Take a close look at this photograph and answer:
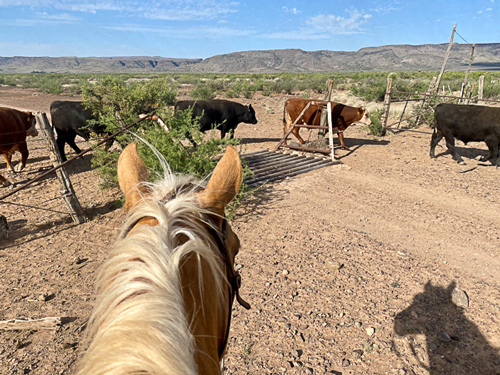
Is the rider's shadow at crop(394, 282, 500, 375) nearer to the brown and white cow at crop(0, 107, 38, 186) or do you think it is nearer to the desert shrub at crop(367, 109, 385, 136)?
the brown and white cow at crop(0, 107, 38, 186)

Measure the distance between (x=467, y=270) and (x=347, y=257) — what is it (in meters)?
1.59

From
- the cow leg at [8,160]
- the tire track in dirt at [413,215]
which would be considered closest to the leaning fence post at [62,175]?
the cow leg at [8,160]

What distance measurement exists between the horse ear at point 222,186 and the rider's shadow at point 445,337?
2.68 metres

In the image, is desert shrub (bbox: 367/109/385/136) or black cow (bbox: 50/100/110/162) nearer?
black cow (bbox: 50/100/110/162)

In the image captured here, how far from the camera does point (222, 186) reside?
1.32 meters

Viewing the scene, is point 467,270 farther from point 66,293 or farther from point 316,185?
point 66,293

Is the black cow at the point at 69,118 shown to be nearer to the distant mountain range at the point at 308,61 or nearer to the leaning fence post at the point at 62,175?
the leaning fence post at the point at 62,175

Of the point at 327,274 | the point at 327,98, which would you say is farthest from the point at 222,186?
the point at 327,98

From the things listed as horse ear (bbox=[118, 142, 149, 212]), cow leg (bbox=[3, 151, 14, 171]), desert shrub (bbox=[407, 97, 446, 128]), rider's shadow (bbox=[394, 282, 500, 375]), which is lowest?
rider's shadow (bbox=[394, 282, 500, 375])

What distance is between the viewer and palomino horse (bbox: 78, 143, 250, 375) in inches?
25.3

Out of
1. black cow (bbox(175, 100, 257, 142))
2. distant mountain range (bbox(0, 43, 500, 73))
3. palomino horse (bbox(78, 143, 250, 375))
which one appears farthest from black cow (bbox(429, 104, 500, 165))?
distant mountain range (bbox(0, 43, 500, 73))

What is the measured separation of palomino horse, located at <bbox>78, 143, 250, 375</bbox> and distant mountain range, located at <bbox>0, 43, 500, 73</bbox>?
443 ft

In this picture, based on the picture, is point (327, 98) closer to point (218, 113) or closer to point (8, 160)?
point (218, 113)

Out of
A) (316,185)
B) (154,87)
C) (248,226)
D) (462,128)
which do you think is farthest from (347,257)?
(154,87)
